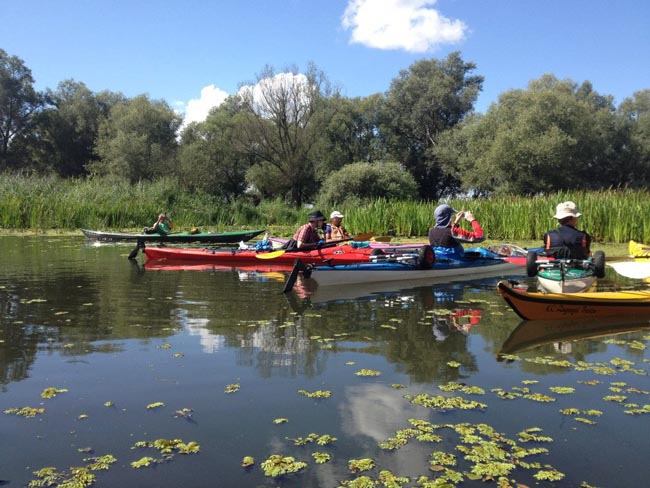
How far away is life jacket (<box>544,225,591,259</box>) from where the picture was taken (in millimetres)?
6793

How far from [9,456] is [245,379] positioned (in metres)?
1.76

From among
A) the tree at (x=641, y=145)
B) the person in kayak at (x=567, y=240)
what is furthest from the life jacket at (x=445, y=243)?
the tree at (x=641, y=145)

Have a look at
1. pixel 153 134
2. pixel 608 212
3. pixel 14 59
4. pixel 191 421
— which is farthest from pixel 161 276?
pixel 14 59

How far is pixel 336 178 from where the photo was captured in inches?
1201

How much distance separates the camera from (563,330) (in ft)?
20.0

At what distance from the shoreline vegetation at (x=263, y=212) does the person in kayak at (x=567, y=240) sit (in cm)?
919

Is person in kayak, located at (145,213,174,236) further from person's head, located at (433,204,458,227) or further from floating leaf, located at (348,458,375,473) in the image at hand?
floating leaf, located at (348,458,375,473)

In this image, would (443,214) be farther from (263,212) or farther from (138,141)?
(138,141)

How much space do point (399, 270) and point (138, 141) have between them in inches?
1339

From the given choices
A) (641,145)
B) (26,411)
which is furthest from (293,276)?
(641,145)

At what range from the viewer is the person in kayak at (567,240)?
6777 mm

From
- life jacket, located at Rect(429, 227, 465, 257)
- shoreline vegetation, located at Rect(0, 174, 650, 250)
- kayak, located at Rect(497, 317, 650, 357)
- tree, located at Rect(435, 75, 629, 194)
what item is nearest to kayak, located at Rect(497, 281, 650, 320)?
kayak, located at Rect(497, 317, 650, 357)

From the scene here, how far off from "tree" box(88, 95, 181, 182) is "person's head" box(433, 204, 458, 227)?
1210 inches

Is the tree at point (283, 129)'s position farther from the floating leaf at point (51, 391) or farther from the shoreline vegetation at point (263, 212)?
the floating leaf at point (51, 391)
